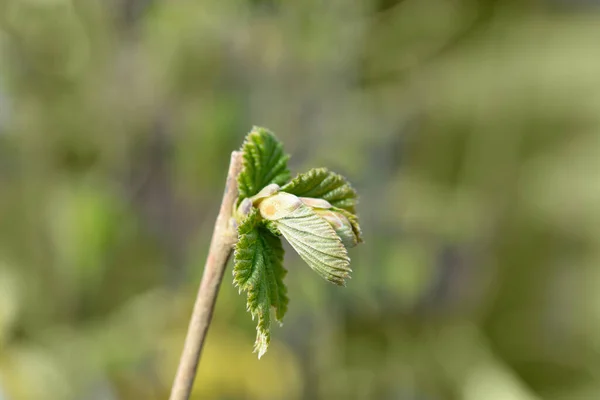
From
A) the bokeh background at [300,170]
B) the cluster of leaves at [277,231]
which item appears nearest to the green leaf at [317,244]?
the cluster of leaves at [277,231]

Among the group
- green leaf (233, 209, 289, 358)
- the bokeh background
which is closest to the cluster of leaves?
green leaf (233, 209, 289, 358)

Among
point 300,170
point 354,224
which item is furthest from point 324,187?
point 300,170

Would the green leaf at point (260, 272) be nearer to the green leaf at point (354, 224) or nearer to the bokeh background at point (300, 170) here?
the green leaf at point (354, 224)

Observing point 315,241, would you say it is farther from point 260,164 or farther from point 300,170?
point 300,170

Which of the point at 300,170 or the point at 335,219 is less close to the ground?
the point at 335,219

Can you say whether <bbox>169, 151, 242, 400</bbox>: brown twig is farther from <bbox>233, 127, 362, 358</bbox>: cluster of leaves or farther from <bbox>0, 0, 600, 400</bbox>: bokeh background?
<bbox>0, 0, 600, 400</bbox>: bokeh background

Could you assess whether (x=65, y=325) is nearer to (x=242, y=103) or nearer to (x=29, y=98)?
(x=29, y=98)

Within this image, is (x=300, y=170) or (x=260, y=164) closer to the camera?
(x=260, y=164)
